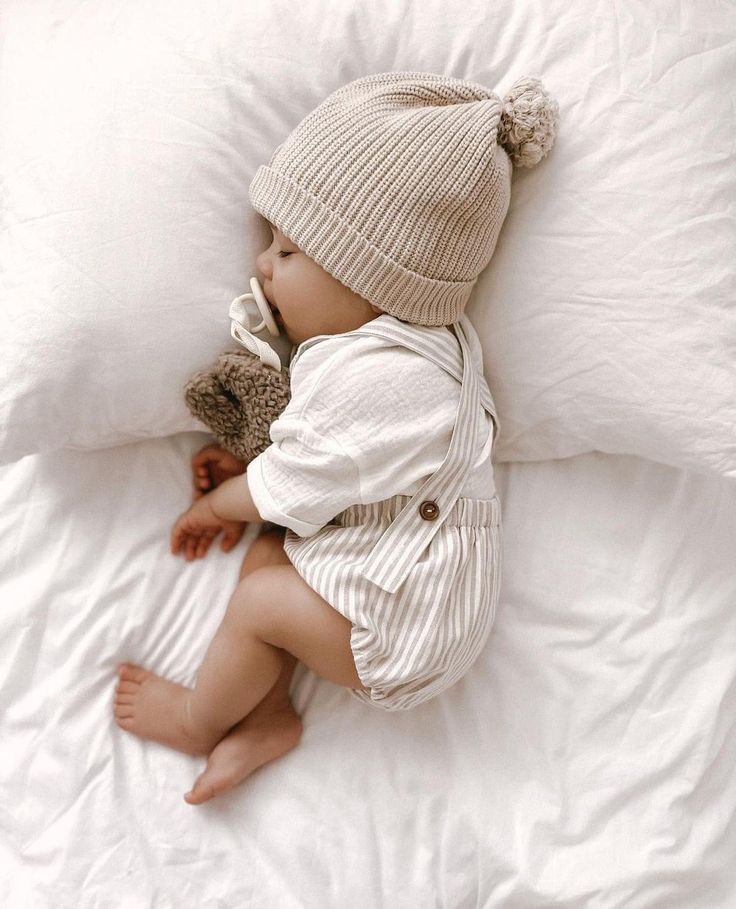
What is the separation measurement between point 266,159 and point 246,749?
72cm

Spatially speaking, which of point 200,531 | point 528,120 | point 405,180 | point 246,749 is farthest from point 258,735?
point 528,120

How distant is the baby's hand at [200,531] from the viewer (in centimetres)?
97

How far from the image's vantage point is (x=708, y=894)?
0.92 m

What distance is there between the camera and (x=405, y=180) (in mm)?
806

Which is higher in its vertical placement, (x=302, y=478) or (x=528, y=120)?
(x=528, y=120)

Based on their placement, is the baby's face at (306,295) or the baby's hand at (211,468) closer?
the baby's face at (306,295)

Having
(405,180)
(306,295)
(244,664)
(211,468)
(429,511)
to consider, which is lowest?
(244,664)

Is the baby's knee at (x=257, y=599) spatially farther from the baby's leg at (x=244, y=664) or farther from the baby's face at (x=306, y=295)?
the baby's face at (x=306, y=295)

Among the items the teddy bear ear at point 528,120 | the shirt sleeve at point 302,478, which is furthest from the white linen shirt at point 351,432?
the teddy bear ear at point 528,120

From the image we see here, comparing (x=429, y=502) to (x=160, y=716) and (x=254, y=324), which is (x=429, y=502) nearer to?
(x=254, y=324)

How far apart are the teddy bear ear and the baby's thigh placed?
1.80 ft

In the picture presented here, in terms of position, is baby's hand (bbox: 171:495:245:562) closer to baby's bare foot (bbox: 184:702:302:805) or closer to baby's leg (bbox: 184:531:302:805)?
baby's leg (bbox: 184:531:302:805)

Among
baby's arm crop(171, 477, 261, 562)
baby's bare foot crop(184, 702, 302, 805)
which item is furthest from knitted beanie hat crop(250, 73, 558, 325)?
baby's bare foot crop(184, 702, 302, 805)

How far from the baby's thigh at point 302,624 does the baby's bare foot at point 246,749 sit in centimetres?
10
